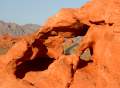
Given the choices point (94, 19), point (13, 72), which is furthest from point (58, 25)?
point (13, 72)

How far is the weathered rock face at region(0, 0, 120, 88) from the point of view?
1627cm

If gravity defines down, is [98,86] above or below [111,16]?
below

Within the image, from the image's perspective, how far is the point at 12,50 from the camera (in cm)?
1697

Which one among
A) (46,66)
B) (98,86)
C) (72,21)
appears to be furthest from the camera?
(46,66)

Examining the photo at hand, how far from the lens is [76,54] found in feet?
A: 56.9

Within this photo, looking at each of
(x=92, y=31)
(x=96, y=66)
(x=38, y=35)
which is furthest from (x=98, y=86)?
(x=38, y=35)

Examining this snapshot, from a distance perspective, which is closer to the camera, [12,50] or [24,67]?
[12,50]

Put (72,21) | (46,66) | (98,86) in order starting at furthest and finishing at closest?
(46,66), (72,21), (98,86)

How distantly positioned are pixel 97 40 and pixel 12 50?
4.06m

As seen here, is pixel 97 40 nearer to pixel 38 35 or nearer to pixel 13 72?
pixel 38 35

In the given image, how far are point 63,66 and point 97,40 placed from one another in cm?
204

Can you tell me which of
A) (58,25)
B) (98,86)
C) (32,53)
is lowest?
(98,86)

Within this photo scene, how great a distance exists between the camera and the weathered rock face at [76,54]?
53.4ft

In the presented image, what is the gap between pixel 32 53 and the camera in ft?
58.1
